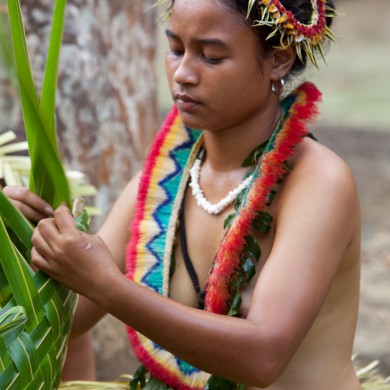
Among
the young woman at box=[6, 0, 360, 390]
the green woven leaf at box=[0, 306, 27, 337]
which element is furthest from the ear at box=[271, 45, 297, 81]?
the green woven leaf at box=[0, 306, 27, 337]

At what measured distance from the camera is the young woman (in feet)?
5.43

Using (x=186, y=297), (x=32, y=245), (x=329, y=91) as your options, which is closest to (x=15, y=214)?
(x=32, y=245)

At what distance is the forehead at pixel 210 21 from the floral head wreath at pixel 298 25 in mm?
42

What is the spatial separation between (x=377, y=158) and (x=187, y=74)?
242 inches

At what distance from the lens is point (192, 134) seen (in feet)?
7.32

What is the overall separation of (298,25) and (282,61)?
0.35 feet

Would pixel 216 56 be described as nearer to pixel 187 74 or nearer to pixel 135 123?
pixel 187 74

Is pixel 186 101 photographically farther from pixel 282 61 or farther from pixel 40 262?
pixel 40 262

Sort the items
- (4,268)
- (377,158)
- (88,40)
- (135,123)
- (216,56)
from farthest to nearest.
Result: (377,158)
(135,123)
(88,40)
(216,56)
(4,268)

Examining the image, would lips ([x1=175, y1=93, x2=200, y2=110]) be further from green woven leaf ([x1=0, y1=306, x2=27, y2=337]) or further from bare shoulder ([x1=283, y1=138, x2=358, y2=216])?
green woven leaf ([x1=0, y1=306, x2=27, y2=337])

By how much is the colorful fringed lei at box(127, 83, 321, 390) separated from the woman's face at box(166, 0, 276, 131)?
13 centimetres

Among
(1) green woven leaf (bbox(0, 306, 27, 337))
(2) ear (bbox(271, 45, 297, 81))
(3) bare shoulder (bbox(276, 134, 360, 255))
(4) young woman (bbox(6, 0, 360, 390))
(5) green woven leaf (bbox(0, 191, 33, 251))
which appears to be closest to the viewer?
(1) green woven leaf (bbox(0, 306, 27, 337))

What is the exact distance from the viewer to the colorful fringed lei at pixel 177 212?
190cm

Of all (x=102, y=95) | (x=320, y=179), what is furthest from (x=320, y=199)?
(x=102, y=95)
